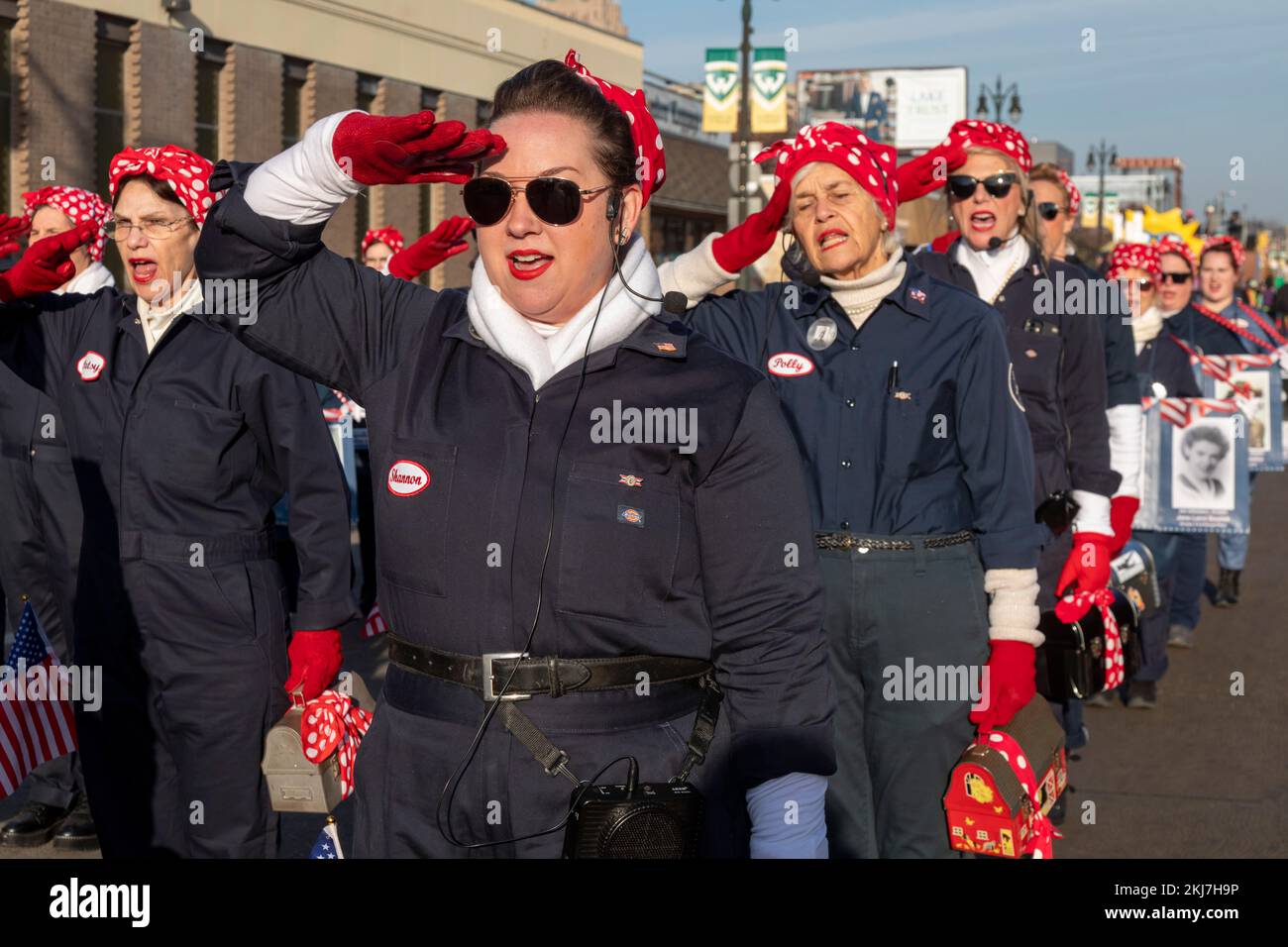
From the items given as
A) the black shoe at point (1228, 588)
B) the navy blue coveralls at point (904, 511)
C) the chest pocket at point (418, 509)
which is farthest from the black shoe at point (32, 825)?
the black shoe at point (1228, 588)

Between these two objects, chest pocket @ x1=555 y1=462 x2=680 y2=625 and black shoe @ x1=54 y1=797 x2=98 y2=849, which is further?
black shoe @ x1=54 y1=797 x2=98 y2=849

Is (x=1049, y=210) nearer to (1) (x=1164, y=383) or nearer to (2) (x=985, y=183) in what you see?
(2) (x=985, y=183)

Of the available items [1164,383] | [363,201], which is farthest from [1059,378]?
[363,201]

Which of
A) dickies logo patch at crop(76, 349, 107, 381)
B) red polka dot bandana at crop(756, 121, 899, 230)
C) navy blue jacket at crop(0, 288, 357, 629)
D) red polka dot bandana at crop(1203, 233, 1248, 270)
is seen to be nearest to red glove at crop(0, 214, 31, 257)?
navy blue jacket at crop(0, 288, 357, 629)

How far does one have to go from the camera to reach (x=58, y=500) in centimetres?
629

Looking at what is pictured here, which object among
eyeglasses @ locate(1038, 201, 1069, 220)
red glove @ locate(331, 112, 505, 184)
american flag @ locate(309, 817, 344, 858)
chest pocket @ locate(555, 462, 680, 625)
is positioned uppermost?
eyeglasses @ locate(1038, 201, 1069, 220)

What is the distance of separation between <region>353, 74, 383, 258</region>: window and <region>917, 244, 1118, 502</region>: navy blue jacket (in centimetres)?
2784

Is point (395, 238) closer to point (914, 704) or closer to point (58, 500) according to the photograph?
point (58, 500)

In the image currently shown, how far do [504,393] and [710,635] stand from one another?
0.58m

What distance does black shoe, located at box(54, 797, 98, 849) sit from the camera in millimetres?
6711

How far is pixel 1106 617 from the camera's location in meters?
6.12

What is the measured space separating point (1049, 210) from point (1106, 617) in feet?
8.43

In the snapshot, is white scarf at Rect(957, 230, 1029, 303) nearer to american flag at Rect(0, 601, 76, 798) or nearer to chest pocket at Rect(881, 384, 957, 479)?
chest pocket at Rect(881, 384, 957, 479)
